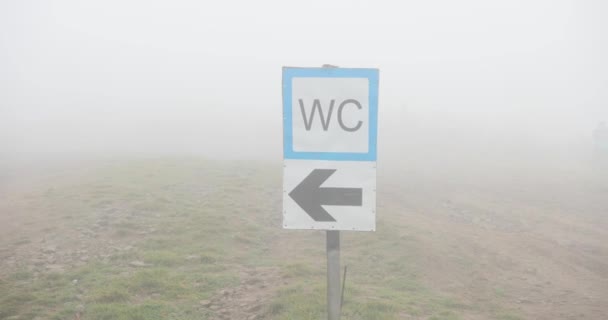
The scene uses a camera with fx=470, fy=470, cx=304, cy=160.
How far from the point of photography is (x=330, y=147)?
11.1 ft

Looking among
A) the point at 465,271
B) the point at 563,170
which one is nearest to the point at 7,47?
the point at 563,170

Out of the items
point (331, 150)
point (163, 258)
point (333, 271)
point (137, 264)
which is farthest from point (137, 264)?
point (331, 150)

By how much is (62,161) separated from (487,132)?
36081 millimetres

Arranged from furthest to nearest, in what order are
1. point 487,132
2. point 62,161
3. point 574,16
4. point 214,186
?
point 574,16
point 487,132
point 62,161
point 214,186

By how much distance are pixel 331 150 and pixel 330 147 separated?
0.9 inches

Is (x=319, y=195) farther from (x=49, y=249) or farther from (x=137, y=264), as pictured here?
(x=49, y=249)

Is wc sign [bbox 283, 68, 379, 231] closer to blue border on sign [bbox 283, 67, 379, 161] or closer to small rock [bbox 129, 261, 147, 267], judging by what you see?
blue border on sign [bbox 283, 67, 379, 161]

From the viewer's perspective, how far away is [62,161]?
26703mm

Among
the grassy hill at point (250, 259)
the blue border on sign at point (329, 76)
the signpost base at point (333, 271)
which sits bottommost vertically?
the grassy hill at point (250, 259)

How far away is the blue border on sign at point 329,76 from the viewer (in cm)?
331

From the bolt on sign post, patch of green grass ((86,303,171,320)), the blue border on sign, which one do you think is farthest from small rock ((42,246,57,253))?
the blue border on sign

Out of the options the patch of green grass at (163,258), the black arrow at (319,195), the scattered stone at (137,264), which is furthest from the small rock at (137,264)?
Answer: the black arrow at (319,195)

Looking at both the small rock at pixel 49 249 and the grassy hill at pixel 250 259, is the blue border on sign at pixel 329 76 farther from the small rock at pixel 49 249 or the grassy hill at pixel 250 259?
the small rock at pixel 49 249

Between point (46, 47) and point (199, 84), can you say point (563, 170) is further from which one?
point (46, 47)
